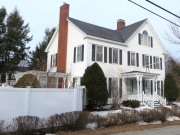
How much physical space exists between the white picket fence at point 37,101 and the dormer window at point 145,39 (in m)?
15.4

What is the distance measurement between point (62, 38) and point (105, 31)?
4916 mm

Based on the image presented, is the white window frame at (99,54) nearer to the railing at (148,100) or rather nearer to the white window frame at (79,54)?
the white window frame at (79,54)

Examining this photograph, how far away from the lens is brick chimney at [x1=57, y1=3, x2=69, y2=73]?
26047 millimetres

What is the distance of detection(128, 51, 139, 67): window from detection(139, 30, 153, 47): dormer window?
6.06ft

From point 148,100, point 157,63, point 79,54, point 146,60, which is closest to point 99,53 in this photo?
point 79,54

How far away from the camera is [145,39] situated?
29.4 m

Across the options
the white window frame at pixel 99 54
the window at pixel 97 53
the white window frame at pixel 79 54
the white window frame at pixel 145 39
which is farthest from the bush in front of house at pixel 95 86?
the white window frame at pixel 145 39

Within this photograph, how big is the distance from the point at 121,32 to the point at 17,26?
17.5m

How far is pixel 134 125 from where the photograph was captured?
1568 cm

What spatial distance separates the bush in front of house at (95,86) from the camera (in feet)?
66.1

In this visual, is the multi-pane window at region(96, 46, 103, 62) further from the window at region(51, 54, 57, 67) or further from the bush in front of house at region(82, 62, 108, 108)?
the window at region(51, 54, 57, 67)

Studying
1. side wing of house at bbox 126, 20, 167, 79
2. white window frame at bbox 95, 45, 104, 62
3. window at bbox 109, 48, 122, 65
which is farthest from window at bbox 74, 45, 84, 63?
side wing of house at bbox 126, 20, 167, 79

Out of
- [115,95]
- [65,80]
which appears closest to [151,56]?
[115,95]

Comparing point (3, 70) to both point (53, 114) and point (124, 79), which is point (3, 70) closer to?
point (124, 79)
